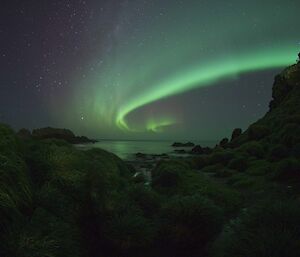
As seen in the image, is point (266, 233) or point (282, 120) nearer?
point (266, 233)

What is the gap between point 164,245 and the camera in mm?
7734

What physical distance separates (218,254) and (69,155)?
183 inches

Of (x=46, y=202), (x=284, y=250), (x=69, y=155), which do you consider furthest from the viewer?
(x=69, y=155)

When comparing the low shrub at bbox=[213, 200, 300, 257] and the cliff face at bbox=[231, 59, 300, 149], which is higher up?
the cliff face at bbox=[231, 59, 300, 149]

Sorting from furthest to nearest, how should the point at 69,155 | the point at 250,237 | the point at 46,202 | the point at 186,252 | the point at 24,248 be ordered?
the point at 69,155 → the point at 186,252 → the point at 46,202 → the point at 250,237 → the point at 24,248

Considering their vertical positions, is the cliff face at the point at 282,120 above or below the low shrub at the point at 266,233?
above

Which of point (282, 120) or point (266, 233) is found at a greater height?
A: point (282, 120)

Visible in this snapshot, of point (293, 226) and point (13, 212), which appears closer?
point (13, 212)

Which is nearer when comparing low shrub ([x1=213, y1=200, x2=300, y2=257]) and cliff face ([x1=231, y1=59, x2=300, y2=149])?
low shrub ([x1=213, y1=200, x2=300, y2=257])

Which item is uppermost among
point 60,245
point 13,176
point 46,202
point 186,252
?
point 13,176

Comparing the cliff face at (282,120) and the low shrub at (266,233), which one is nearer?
the low shrub at (266,233)

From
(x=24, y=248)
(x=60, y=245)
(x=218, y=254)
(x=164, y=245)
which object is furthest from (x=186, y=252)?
(x=24, y=248)

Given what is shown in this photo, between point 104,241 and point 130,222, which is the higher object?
point 130,222

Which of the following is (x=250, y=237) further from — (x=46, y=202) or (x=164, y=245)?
(x=46, y=202)
